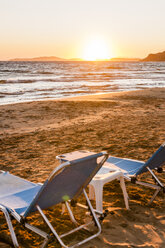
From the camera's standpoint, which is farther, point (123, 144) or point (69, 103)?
point (69, 103)

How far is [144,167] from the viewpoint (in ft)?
12.2

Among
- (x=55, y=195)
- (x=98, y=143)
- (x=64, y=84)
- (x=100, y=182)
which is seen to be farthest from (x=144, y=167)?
(x=64, y=84)

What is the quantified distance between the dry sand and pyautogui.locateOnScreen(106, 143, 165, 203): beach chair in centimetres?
31

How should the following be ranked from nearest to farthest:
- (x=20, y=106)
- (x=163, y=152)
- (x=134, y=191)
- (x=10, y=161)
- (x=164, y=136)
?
(x=163, y=152), (x=134, y=191), (x=10, y=161), (x=164, y=136), (x=20, y=106)

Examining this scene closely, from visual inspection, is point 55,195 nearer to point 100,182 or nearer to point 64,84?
point 100,182

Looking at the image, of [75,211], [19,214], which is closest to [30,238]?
[19,214]

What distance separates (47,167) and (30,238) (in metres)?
2.29

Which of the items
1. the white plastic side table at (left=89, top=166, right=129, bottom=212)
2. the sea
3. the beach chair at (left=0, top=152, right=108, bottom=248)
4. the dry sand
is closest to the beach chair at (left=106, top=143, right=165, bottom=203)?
the white plastic side table at (left=89, top=166, right=129, bottom=212)

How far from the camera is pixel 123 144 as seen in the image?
671 cm

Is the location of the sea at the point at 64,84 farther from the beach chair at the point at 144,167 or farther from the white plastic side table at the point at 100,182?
the white plastic side table at the point at 100,182

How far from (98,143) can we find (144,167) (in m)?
3.18

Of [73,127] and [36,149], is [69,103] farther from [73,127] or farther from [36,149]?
[36,149]

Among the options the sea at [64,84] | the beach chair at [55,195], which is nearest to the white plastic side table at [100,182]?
the beach chair at [55,195]

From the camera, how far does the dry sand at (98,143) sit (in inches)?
126
